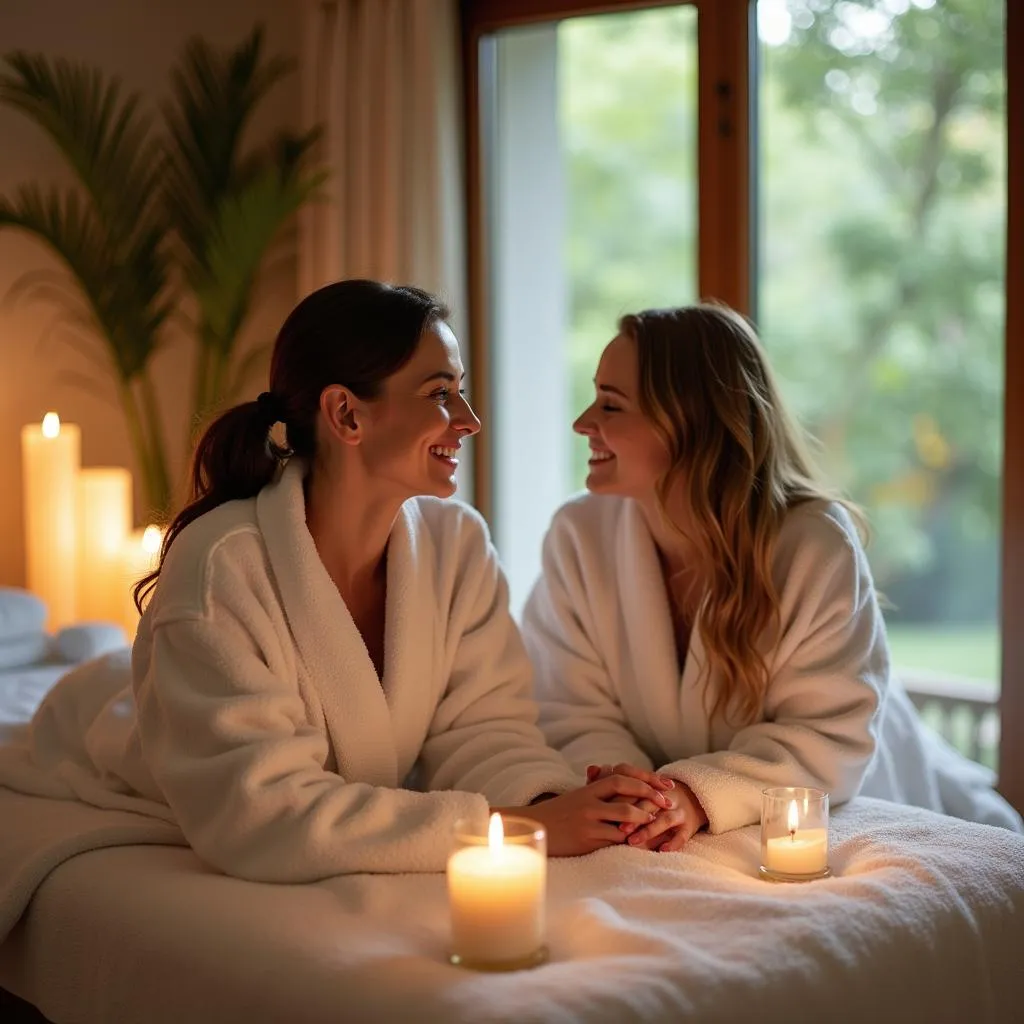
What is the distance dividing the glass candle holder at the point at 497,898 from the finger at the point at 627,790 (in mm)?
381

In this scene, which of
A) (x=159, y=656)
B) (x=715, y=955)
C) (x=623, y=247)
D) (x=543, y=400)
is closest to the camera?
(x=715, y=955)

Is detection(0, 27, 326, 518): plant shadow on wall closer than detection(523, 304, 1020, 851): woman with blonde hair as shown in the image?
No

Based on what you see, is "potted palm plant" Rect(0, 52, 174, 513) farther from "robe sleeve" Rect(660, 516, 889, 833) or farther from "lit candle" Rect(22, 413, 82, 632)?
"robe sleeve" Rect(660, 516, 889, 833)

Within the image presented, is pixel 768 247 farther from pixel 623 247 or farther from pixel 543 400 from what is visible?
pixel 623 247

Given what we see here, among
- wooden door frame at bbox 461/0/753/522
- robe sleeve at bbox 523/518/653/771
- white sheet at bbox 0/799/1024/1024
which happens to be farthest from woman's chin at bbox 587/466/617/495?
wooden door frame at bbox 461/0/753/522

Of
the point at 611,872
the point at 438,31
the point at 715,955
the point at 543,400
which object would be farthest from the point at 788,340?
the point at 715,955

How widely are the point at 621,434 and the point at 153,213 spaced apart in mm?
2128

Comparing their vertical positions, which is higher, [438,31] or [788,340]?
[438,31]

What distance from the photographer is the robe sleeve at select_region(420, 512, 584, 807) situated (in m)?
2.04

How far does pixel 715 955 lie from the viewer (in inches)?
57.0

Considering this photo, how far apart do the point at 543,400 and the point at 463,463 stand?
0.41m

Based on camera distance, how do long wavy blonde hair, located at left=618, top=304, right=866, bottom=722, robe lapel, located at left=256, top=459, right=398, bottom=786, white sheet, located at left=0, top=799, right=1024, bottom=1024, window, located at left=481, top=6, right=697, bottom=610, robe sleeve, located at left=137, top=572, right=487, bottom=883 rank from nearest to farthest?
white sheet, located at left=0, top=799, right=1024, bottom=1024 → robe sleeve, located at left=137, top=572, right=487, bottom=883 → robe lapel, located at left=256, top=459, right=398, bottom=786 → long wavy blonde hair, located at left=618, top=304, right=866, bottom=722 → window, located at left=481, top=6, right=697, bottom=610

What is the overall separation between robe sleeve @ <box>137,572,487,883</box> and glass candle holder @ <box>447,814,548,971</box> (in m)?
0.28

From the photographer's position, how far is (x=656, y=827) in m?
1.84
